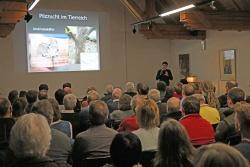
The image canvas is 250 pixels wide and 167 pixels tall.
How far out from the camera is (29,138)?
2.12m

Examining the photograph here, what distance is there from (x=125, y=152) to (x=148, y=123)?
145 centimetres

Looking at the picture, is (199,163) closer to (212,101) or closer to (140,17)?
(212,101)

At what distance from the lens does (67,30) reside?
11.3 m

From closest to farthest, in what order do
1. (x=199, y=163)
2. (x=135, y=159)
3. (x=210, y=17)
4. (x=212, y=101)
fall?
1. (x=199, y=163)
2. (x=135, y=159)
3. (x=212, y=101)
4. (x=210, y=17)

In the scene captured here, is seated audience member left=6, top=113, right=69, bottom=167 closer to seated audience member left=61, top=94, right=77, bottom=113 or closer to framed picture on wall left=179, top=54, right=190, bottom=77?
seated audience member left=61, top=94, right=77, bottom=113

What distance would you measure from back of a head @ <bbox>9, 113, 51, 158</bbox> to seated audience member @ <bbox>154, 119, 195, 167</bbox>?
691 mm

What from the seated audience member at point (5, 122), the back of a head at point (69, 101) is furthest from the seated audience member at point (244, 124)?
the back of a head at point (69, 101)

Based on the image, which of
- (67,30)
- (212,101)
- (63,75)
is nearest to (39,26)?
(67,30)

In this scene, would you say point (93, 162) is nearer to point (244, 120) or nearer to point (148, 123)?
point (148, 123)

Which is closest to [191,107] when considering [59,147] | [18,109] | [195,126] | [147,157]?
[195,126]

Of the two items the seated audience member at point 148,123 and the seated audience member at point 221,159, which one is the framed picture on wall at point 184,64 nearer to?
the seated audience member at point 148,123

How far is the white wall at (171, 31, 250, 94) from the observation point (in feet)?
33.6

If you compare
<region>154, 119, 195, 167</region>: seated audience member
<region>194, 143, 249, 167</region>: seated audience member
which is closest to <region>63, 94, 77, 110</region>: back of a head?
<region>154, 119, 195, 167</region>: seated audience member

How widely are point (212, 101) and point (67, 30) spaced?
21.7 ft
